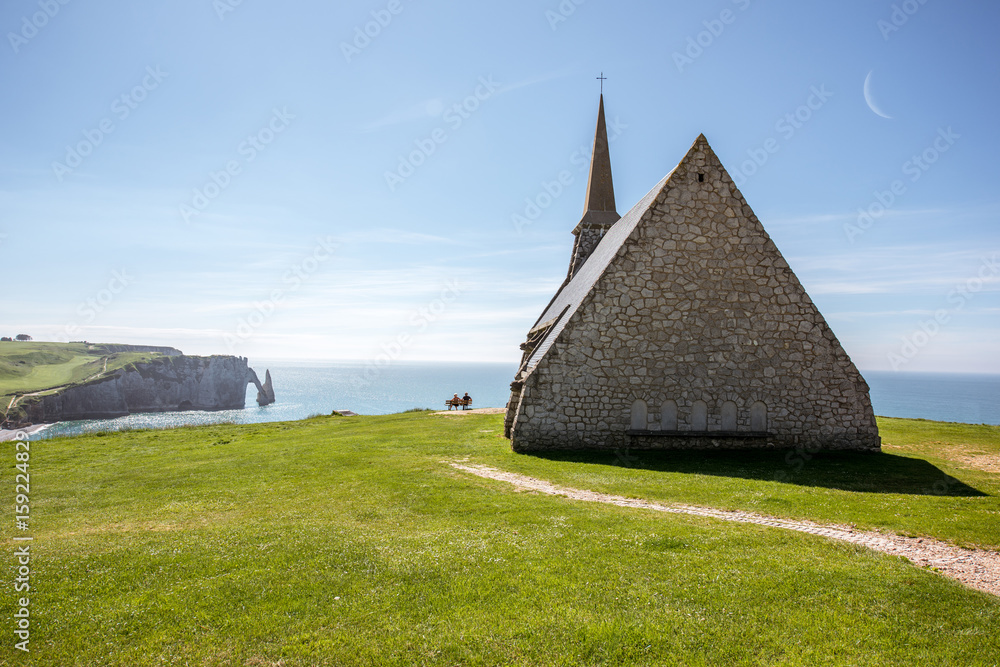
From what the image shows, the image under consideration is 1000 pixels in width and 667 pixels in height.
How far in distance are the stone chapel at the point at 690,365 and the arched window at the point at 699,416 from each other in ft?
0.11

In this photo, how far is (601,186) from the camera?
33781 mm

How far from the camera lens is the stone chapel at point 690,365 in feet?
56.7

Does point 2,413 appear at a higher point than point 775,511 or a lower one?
lower

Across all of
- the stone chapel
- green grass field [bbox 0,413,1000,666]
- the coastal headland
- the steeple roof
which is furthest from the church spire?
the coastal headland

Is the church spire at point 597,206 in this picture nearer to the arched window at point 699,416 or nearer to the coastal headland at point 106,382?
the arched window at point 699,416

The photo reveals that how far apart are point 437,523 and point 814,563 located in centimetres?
582

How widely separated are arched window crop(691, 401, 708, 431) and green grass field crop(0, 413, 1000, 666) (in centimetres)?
402

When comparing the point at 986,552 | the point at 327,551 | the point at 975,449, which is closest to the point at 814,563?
the point at 986,552

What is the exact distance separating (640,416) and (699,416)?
200 cm

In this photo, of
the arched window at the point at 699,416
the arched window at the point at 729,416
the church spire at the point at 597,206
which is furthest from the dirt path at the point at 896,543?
the church spire at the point at 597,206

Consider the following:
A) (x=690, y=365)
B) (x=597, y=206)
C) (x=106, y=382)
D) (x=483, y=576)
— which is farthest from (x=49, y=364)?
(x=483, y=576)

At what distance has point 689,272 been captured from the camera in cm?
1777

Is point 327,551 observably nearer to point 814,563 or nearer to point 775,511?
point 814,563

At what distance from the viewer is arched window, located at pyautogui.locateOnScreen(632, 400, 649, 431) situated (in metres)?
17.4
